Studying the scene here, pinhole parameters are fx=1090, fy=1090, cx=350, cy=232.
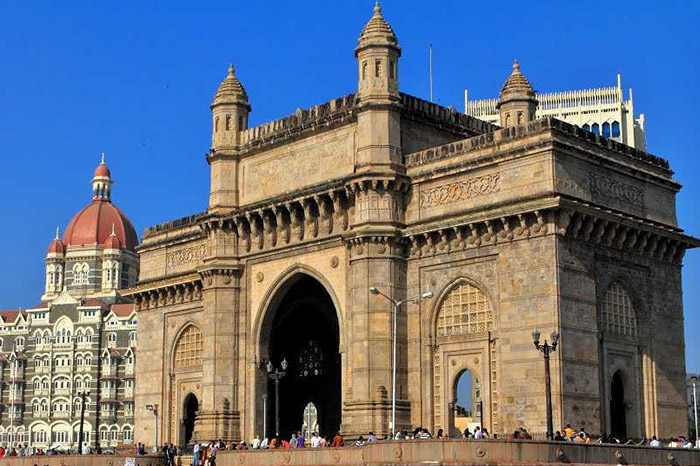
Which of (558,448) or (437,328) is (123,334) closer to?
(437,328)

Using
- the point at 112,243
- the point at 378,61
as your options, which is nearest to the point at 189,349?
the point at 378,61

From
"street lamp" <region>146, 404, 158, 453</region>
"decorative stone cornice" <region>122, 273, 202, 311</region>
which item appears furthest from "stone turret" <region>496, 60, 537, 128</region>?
"street lamp" <region>146, 404, 158, 453</region>

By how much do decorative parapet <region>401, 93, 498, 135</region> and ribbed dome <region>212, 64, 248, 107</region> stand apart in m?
10.6

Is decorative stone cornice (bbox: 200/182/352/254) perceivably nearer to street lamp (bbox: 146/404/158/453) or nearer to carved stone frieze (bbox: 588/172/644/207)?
carved stone frieze (bbox: 588/172/644/207)

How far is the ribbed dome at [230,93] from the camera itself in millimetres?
54969

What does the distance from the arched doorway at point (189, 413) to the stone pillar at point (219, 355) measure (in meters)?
5.01

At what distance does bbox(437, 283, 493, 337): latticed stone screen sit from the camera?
43500 millimetres

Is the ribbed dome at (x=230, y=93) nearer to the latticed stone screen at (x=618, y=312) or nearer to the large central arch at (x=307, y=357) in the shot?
the large central arch at (x=307, y=357)

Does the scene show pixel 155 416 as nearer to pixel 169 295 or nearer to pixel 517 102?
pixel 169 295

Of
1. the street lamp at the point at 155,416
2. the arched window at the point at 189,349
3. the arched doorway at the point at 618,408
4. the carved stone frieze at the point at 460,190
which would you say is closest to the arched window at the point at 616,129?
the arched window at the point at 189,349

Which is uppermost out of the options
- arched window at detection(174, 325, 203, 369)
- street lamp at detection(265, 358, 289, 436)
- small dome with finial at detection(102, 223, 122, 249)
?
small dome with finial at detection(102, 223, 122, 249)

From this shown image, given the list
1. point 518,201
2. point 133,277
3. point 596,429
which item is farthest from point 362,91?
point 133,277

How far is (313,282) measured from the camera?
177ft

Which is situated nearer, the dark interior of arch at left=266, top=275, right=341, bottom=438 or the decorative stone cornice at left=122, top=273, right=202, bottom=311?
the dark interior of arch at left=266, top=275, right=341, bottom=438
